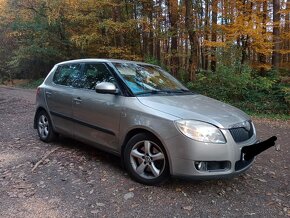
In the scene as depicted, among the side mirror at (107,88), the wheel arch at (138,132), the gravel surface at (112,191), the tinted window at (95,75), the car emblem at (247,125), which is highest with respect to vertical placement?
the tinted window at (95,75)

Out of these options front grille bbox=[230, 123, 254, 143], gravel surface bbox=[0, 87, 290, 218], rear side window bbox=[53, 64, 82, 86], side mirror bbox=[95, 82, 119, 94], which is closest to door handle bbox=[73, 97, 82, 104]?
rear side window bbox=[53, 64, 82, 86]

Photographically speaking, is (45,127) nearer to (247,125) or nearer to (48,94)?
(48,94)

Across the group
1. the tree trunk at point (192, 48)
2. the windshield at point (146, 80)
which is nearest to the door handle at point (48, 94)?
the windshield at point (146, 80)

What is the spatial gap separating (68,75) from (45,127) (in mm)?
1269

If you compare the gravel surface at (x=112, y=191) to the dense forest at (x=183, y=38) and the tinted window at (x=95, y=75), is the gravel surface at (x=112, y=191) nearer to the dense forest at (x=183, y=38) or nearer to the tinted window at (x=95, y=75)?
the tinted window at (x=95, y=75)

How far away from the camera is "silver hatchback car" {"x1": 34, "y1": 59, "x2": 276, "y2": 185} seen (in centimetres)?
372

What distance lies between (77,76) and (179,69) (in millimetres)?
10261

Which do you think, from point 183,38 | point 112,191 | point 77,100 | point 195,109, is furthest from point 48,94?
point 183,38

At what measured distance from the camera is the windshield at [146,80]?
465 cm

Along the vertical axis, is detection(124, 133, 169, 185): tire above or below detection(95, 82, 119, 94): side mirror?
below

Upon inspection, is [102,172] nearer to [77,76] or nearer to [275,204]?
[77,76]

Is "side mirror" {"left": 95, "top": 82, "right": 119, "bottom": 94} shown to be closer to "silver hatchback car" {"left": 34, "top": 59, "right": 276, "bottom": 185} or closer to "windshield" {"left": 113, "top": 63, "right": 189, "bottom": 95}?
"silver hatchback car" {"left": 34, "top": 59, "right": 276, "bottom": 185}

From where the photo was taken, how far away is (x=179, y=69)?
15.3 meters

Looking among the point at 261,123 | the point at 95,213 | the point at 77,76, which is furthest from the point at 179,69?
the point at 95,213
